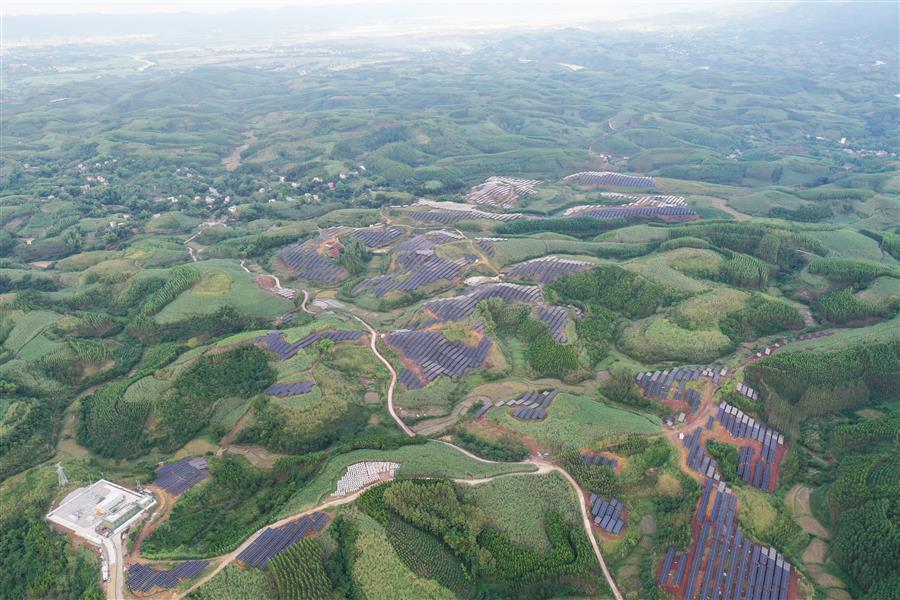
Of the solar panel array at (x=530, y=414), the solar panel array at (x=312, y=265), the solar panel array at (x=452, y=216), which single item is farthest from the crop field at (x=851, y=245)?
the solar panel array at (x=312, y=265)

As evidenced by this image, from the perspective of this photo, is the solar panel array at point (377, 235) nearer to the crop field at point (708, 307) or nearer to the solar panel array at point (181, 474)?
the crop field at point (708, 307)

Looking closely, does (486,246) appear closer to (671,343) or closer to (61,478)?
(671,343)

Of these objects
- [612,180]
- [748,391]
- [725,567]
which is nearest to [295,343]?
[725,567]

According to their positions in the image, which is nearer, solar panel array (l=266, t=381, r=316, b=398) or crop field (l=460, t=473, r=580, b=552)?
crop field (l=460, t=473, r=580, b=552)

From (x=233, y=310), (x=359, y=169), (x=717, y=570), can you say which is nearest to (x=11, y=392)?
(x=233, y=310)

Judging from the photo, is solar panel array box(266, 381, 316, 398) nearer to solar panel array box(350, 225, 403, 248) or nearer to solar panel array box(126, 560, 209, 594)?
solar panel array box(126, 560, 209, 594)

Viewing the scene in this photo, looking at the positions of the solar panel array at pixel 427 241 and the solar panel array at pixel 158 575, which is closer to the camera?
the solar panel array at pixel 158 575

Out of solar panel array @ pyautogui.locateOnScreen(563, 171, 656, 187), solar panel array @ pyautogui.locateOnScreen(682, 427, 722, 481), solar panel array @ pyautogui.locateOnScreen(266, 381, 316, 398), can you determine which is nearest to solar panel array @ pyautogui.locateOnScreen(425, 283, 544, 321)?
solar panel array @ pyautogui.locateOnScreen(266, 381, 316, 398)
